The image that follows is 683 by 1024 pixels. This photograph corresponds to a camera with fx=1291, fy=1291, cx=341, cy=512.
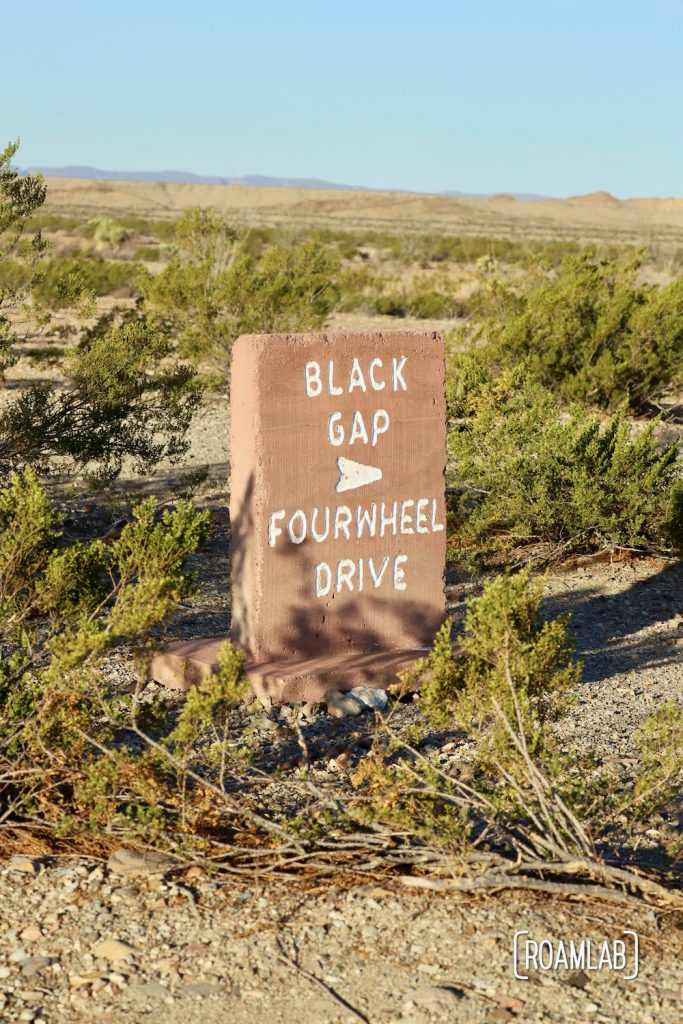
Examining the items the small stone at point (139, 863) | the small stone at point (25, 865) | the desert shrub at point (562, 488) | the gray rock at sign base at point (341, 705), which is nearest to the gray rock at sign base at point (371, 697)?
the gray rock at sign base at point (341, 705)

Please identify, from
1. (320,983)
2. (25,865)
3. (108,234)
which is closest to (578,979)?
(320,983)

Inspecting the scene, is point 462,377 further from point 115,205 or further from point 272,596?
point 115,205

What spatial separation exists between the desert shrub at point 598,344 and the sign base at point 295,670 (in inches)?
322

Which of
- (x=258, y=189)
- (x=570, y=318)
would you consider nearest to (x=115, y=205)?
(x=258, y=189)

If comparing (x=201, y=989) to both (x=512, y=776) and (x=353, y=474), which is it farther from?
(x=353, y=474)

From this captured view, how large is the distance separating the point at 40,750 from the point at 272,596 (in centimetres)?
184

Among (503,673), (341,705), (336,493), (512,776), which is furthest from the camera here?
(336,493)

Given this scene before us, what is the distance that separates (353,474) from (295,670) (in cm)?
98

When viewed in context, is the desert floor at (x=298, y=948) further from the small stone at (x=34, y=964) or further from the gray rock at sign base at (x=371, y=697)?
the gray rock at sign base at (x=371, y=697)

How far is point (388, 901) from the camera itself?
3.98 meters

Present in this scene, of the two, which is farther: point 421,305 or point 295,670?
point 421,305

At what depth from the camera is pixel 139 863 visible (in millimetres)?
4195

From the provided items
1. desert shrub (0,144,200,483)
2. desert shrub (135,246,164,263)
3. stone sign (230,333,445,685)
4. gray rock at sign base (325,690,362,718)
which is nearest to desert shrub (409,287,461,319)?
desert shrub (135,246,164,263)

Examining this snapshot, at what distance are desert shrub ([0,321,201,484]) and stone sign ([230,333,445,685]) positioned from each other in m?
3.05
